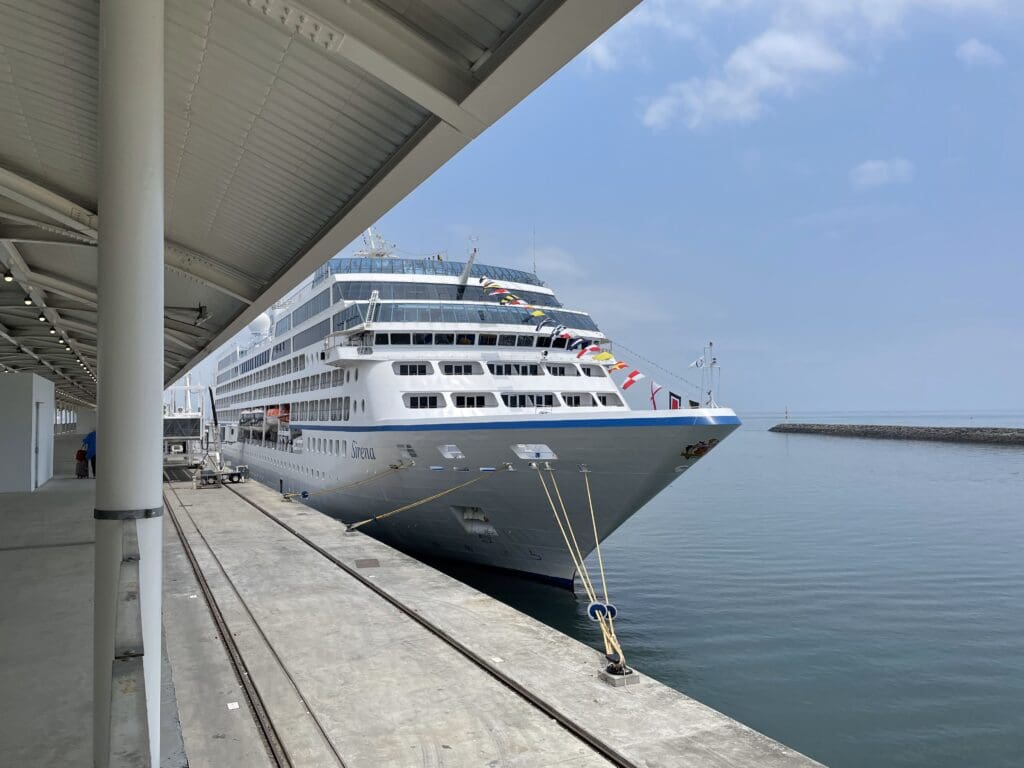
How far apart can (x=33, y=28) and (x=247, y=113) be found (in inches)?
59.6

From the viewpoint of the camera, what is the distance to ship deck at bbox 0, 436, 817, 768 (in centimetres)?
541

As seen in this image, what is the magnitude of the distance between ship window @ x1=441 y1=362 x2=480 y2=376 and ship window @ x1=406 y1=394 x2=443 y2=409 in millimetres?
758

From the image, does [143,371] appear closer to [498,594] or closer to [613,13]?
[613,13]

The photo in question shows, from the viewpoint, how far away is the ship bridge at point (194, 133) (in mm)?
3801

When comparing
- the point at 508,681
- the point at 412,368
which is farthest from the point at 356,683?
the point at 412,368

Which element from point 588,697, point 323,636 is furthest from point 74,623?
point 588,697

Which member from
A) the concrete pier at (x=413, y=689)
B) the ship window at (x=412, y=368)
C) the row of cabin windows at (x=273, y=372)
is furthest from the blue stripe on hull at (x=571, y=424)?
the row of cabin windows at (x=273, y=372)

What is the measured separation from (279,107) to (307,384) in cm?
1896

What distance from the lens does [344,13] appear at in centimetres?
415

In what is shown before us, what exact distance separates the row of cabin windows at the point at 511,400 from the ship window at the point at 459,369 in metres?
0.60

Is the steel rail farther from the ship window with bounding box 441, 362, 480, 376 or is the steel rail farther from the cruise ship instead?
the ship window with bounding box 441, 362, 480, 376

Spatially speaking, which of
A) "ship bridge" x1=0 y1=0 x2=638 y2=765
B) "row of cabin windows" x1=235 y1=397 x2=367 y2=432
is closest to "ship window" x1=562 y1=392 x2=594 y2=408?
"row of cabin windows" x1=235 y1=397 x2=367 y2=432

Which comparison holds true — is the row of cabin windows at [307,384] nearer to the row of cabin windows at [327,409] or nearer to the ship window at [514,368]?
the row of cabin windows at [327,409]

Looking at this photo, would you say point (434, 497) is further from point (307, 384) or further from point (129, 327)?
point (129, 327)
